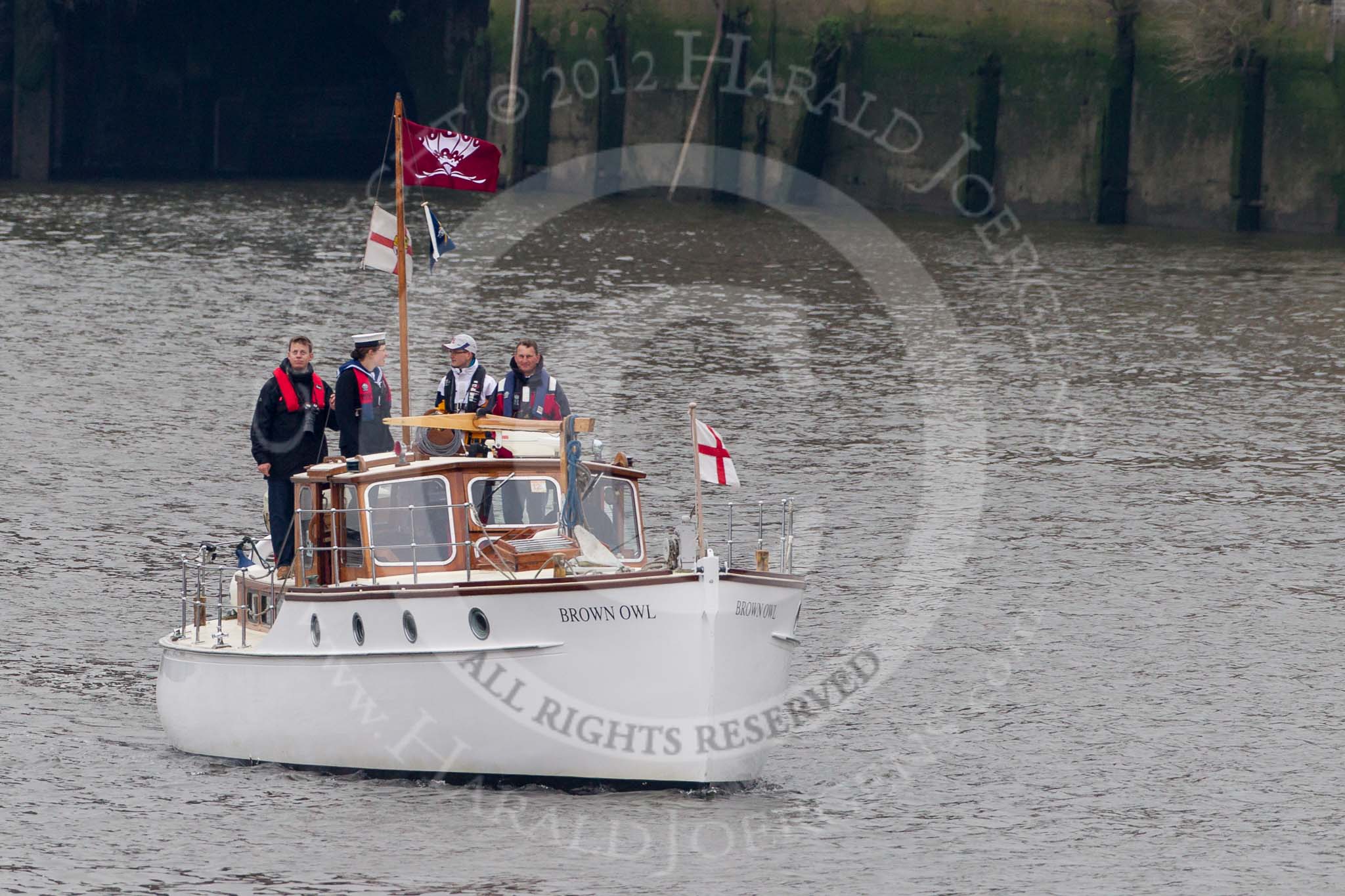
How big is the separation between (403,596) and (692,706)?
2.52 m

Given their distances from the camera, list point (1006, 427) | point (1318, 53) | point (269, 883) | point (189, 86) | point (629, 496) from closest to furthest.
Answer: point (269, 883), point (629, 496), point (1006, 427), point (1318, 53), point (189, 86)

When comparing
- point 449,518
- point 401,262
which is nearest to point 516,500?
point 449,518

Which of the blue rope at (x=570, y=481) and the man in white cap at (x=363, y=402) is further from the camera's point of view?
the man in white cap at (x=363, y=402)

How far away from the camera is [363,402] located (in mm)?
18656

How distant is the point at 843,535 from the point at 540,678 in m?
10.2

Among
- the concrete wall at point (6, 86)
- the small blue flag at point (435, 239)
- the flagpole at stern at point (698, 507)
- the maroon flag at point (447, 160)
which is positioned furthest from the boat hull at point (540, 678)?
the concrete wall at point (6, 86)

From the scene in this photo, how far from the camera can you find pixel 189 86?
217 feet

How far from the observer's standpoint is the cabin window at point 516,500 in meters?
17.1

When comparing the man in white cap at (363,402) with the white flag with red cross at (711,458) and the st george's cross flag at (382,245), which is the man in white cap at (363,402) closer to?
the st george's cross flag at (382,245)

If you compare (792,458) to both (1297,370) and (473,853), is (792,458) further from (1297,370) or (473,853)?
(473,853)

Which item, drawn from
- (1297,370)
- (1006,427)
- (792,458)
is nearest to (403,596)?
(792,458)

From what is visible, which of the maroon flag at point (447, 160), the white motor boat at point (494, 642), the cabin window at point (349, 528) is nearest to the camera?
the white motor boat at point (494, 642)

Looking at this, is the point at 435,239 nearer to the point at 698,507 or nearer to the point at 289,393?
the point at 289,393

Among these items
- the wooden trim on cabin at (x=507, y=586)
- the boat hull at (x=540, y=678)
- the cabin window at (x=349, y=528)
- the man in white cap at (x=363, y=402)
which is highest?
the man in white cap at (x=363, y=402)
